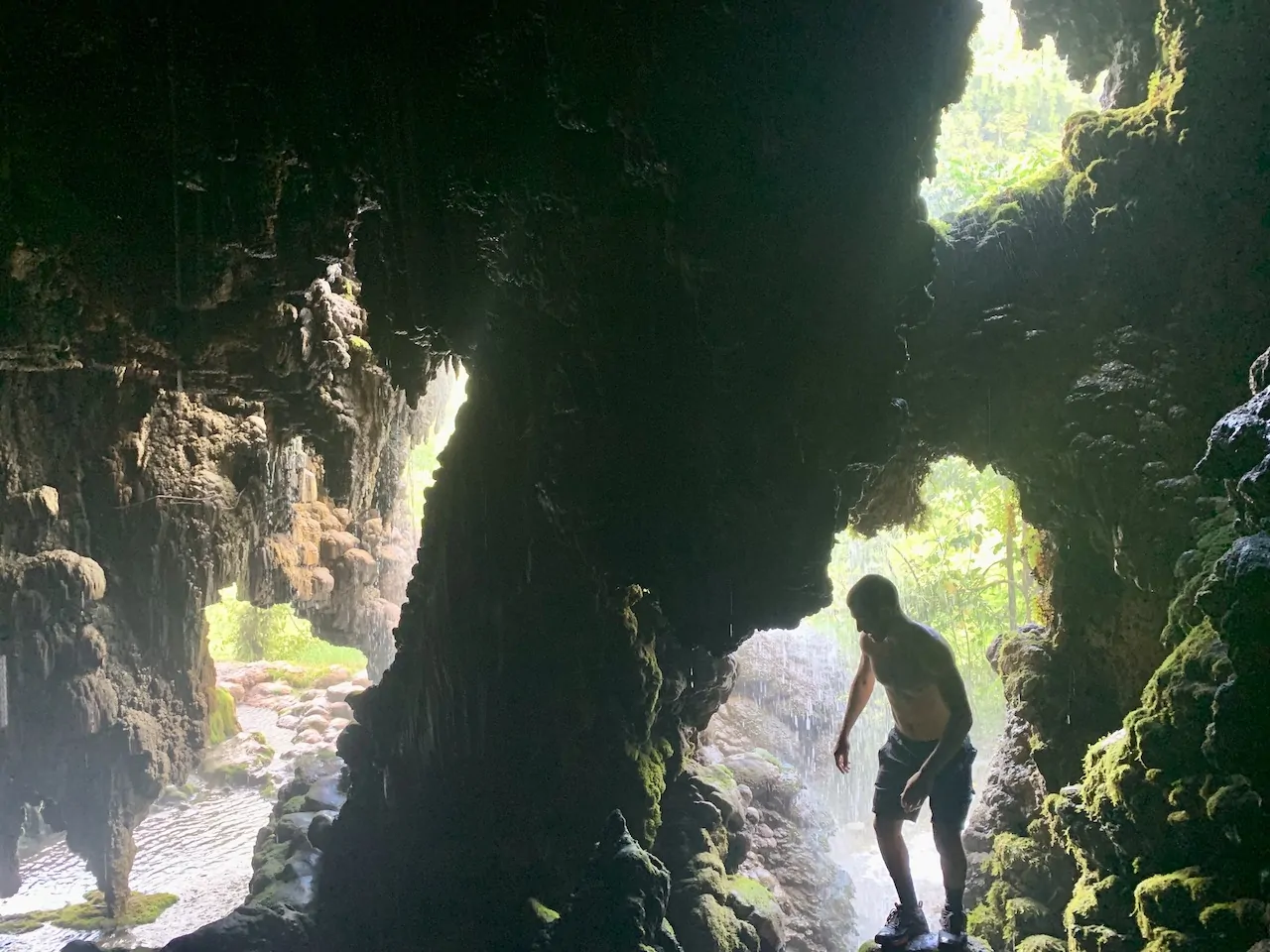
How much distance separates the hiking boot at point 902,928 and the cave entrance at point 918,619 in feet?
27.9

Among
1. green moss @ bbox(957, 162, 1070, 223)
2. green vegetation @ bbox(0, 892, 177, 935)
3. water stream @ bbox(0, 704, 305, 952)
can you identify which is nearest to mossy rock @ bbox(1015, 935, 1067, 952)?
green moss @ bbox(957, 162, 1070, 223)

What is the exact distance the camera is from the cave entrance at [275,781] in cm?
933

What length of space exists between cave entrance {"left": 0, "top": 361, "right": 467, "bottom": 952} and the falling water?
723 cm

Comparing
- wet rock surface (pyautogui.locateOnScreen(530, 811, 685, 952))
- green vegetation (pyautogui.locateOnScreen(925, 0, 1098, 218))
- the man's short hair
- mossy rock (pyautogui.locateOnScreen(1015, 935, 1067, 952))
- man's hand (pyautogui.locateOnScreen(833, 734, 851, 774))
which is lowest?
wet rock surface (pyautogui.locateOnScreen(530, 811, 685, 952))

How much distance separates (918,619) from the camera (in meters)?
15.0

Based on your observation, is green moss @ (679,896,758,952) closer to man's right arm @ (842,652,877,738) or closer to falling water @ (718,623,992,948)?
man's right arm @ (842,652,877,738)

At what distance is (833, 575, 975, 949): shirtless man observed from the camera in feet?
14.9

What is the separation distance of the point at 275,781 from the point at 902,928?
14.4 m

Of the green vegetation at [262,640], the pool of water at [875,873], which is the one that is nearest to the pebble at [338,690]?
the green vegetation at [262,640]

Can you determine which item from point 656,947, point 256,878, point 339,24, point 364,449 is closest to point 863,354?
point 339,24

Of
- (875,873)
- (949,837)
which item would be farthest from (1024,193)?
(875,873)

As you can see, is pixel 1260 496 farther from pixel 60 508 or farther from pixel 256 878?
pixel 60 508

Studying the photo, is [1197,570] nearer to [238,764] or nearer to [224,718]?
[224,718]

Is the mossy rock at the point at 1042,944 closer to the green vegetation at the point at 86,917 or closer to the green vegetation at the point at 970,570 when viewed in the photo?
the green vegetation at the point at 970,570
